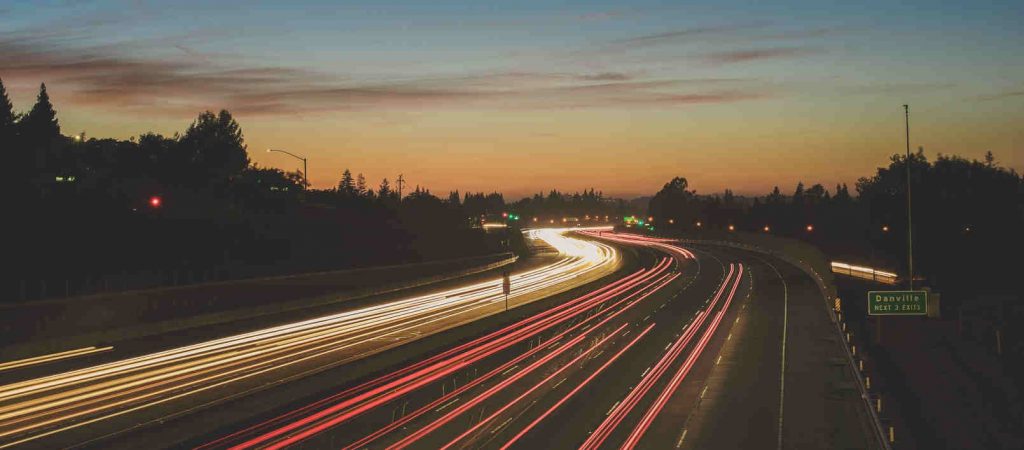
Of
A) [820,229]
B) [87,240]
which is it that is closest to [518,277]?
[87,240]

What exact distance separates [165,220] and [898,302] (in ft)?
134

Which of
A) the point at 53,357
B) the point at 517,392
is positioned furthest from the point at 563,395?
the point at 53,357

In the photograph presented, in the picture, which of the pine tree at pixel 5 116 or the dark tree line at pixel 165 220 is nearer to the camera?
the dark tree line at pixel 165 220

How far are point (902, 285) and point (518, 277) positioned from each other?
3020 cm

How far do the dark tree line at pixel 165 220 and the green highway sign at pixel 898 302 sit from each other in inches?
1175

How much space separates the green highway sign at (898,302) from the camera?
35.0 metres

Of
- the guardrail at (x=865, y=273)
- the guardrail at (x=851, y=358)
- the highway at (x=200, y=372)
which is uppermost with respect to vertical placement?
the highway at (x=200, y=372)

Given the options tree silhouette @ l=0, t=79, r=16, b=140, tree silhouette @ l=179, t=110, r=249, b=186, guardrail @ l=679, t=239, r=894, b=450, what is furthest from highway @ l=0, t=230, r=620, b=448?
tree silhouette @ l=179, t=110, r=249, b=186

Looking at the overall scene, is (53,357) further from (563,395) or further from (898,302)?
(898,302)

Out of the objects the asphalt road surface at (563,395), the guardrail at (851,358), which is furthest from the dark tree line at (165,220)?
the guardrail at (851,358)

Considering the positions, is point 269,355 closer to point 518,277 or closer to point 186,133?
point 518,277

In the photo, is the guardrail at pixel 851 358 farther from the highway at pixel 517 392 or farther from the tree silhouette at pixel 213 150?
the tree silhouette at pixel 213 150

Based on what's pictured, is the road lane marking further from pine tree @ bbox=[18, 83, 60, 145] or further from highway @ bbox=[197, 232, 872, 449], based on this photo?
pine tree @ bbox=[18, 83, 60, 145]

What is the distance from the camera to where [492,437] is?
814 inches
